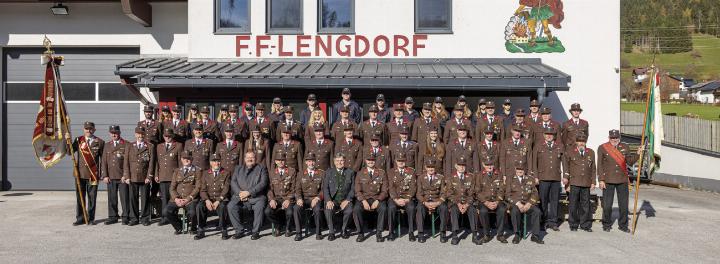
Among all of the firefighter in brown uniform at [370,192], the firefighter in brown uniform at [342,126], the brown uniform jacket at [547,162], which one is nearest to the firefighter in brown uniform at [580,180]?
the brown uniform jacket at [547,162]

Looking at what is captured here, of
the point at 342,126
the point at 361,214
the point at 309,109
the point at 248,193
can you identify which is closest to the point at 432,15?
the point at 309,109

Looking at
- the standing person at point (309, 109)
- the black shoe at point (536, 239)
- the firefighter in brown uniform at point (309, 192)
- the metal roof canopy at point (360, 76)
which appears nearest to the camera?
the black shoe at point (536, 239)

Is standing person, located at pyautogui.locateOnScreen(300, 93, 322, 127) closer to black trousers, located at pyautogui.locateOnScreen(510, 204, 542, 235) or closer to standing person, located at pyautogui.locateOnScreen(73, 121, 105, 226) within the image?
standing person, located at pyautogui.locateOnScreen(73, 121, 105, 226)

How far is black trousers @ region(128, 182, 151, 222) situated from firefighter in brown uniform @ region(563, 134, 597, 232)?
7207 mm

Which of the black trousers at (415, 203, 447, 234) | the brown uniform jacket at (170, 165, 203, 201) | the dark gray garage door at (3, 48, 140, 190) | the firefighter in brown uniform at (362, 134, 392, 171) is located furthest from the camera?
the dark gray garage door at (3, 48, 140, 190)

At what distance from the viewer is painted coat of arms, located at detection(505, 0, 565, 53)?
1348 cm

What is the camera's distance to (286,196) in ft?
29.6

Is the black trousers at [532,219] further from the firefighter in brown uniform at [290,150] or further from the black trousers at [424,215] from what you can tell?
the firefighter in brown uniform at [290,150]

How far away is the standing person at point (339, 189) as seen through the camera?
8859 mm

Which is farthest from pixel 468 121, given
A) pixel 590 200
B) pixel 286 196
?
pixel 286 196

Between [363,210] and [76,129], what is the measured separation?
10.5 metres

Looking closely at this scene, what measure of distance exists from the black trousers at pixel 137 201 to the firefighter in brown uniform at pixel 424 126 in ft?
16.0

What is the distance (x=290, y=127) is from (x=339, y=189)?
192cm

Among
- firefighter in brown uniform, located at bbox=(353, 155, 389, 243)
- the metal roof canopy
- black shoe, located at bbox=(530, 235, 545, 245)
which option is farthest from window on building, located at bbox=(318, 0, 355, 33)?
black shoe, located at bbox=(530, 235, 545, 245)
